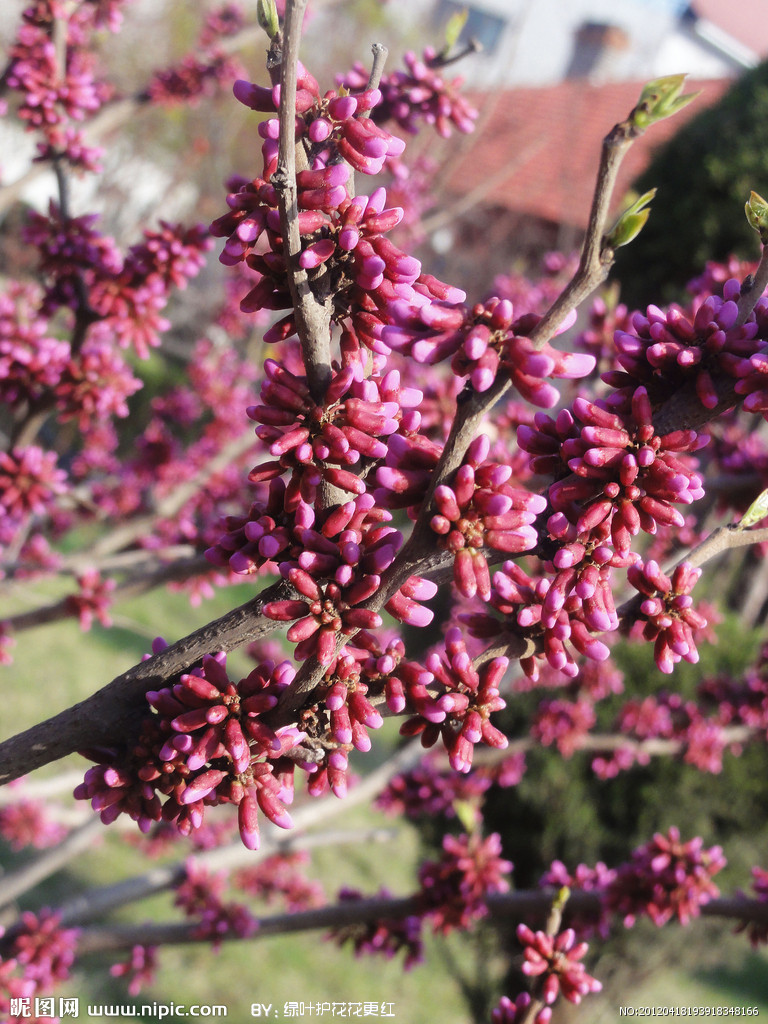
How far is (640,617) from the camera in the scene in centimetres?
158

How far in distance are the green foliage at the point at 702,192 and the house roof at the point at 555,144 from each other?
179 inches

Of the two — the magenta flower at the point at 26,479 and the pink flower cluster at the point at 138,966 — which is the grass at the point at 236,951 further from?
the magenta flower at the point at 26,479

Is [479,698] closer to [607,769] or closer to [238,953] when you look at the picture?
[607,769]

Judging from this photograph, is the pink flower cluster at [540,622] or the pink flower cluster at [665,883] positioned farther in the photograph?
the pink flower cluster at [665,883]

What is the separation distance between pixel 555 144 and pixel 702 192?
987 centimetres

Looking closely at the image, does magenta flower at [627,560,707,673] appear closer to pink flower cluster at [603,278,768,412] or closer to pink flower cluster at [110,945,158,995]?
pink flower cluster at [603,278,768,412]

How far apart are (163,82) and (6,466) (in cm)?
207

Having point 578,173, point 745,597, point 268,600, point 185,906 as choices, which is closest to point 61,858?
point 185,906

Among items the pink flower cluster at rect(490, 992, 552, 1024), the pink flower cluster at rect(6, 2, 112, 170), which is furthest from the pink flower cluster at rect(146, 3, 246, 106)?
the pink flower cluster at rect(490, 992, 552, 1024)

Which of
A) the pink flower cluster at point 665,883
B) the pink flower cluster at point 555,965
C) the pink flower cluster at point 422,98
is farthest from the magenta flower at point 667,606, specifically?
the pink flower cluster at point 422,98

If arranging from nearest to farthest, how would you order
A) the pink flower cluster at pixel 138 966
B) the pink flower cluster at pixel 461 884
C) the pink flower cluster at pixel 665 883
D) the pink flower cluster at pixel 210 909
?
1. the pink flower cluster at pixel 665 883
2. the pink flower cluster at pixel 461 884
3. the pink flower cluster at pixel 210 909
4. the pink flower cluster at pixel 138 966

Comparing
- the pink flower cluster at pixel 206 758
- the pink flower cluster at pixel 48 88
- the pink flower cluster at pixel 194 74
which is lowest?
the pink flower cluster at pixel 206 758

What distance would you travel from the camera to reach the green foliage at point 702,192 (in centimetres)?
816

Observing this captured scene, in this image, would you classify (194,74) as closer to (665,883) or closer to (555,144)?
(665,883)
